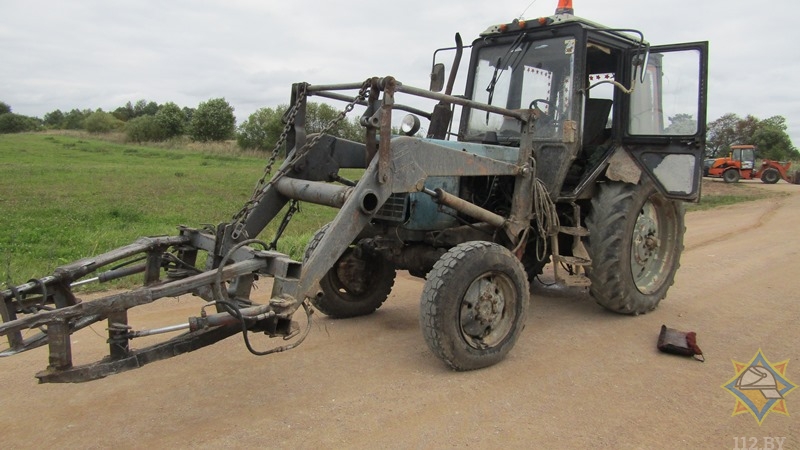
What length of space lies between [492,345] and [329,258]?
150 centimetres

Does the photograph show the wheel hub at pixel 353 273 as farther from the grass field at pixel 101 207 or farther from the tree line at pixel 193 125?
the tree line at pixel 193 125

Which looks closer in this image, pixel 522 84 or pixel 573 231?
pixel 573 231

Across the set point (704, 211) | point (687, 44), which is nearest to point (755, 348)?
point (687, 44)

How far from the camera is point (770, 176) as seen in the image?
31.2 meters

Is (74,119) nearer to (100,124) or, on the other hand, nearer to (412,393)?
(100,124)

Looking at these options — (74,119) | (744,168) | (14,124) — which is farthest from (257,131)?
(74,119)

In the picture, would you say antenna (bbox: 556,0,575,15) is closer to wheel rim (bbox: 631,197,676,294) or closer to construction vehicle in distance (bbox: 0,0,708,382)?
construction vehicle in distance (bbox: 0,0,708,382)

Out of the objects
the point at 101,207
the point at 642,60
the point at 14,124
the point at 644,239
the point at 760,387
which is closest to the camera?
the point at 760,387

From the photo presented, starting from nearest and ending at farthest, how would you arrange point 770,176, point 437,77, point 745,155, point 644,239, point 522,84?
point 437,77, point 522,84, point 644,239, point 745,155, point 770,176

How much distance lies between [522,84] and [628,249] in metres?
1.89

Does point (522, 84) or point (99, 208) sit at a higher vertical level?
point (522, 84)

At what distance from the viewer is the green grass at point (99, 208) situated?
27.3ft

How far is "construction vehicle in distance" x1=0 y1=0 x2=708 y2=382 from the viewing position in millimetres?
3637

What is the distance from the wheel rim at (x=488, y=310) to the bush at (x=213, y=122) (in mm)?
41971
